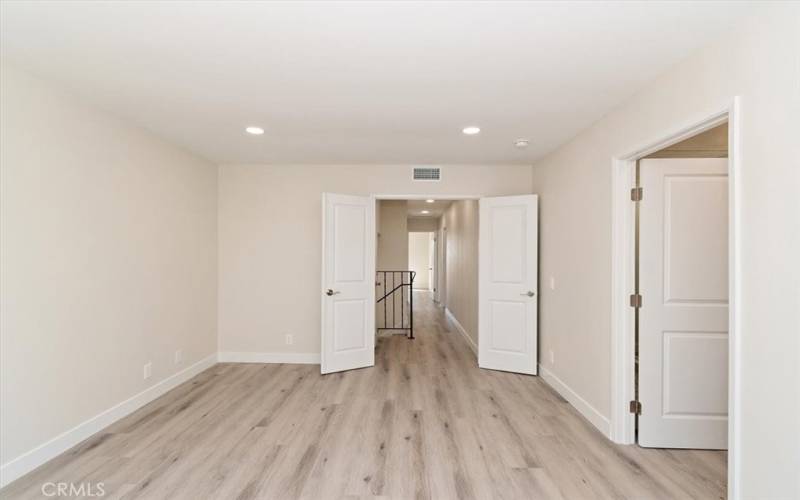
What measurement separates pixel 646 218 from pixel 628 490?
5.95ft

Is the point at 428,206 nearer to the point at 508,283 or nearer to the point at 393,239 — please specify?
the point at 393,239

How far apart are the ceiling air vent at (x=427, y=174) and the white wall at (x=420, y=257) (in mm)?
10309

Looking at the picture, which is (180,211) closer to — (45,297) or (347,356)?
(45,297)

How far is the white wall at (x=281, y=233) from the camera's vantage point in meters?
4.63

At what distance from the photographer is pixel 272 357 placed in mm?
4617

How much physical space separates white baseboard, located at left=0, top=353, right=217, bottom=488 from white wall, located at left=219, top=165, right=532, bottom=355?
98 cm

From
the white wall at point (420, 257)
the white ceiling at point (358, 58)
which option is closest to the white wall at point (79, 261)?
the white ceiling at point (358, 58)

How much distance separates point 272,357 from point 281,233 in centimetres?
162

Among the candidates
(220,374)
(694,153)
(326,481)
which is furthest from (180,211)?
(694,153)

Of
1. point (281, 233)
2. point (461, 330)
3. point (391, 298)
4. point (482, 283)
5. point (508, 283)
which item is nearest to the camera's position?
point (508, 283)

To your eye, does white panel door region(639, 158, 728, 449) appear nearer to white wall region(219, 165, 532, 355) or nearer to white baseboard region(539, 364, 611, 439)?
white baseboard region(539, 364, 611, 439)

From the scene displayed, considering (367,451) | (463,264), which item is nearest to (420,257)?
(463,264)

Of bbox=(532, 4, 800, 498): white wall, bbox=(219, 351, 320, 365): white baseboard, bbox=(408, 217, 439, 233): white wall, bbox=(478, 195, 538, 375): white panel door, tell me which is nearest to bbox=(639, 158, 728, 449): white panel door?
bbox=(532, 4, 800, 498): white wall

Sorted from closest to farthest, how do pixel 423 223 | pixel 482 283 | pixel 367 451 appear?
pixel 367 451 → pixel 482 283 → pixel 423 223
